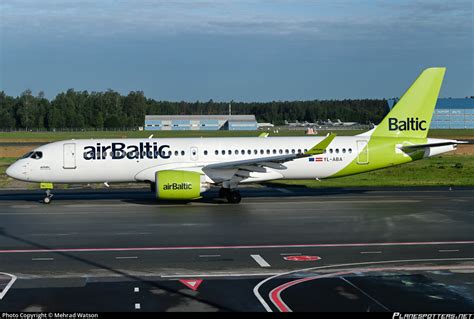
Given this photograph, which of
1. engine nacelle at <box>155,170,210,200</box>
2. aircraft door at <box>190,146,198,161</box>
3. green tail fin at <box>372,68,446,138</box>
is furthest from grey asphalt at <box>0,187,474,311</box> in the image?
green tail fin at <box>372,68,446,138</box>

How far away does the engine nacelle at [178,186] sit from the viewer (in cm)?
2939

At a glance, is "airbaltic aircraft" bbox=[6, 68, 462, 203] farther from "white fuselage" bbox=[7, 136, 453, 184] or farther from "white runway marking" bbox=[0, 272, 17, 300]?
"white runway marking" bbox=[0, 272, 17, 300]

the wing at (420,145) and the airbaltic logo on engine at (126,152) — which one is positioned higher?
the wing at (420,145)

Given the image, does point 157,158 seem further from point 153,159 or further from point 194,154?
point 194,154

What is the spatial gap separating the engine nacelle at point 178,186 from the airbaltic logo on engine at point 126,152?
2.63 metres

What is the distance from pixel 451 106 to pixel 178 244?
132m

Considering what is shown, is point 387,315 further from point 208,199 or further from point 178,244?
point 208,199

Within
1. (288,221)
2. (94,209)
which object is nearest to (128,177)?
(94,209)

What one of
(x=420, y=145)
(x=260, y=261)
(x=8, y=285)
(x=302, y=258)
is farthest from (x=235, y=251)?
(x=420, y=145)

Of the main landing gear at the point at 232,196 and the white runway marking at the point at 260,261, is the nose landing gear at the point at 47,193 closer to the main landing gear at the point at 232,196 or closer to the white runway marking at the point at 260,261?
the main landing gear at the point at 232,196

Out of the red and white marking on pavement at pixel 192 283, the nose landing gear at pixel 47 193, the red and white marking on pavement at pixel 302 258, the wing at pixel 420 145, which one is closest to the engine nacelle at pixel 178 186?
the nose landing gear at pixel 47 193

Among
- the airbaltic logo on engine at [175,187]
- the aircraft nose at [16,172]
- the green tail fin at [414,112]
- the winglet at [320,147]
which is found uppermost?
the green tail fin at [414,112]

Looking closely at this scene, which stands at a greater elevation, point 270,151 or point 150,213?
point 270,151

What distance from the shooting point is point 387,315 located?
1298 centimetres
